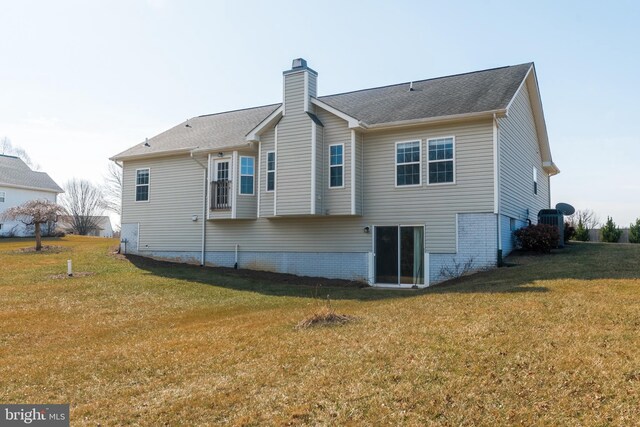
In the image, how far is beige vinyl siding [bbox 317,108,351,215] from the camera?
53.5ft

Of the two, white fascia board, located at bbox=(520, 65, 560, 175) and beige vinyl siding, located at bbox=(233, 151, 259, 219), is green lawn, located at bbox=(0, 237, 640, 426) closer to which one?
beige vinyl siding, located at bbox=(233, 151, 259, 219)

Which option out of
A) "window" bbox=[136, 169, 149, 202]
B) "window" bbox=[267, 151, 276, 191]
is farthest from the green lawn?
"window" bbox=[136, 169, 149, 202]

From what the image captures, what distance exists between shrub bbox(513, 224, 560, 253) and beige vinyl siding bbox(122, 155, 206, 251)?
12544 mm

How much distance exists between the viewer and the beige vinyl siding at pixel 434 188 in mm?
14719

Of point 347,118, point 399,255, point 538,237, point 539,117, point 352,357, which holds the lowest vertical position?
point 352,357

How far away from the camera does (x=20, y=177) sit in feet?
121

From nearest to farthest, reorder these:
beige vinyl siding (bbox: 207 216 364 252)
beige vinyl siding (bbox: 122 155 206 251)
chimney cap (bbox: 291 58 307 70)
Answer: beige vinyl siding (bbox: 207 216 364 252) < chimney cap (bbox: 291 58 307 70) < beige vinyl siding (bbox: 122 155 206 251)

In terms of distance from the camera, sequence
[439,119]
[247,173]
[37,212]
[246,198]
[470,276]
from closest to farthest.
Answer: [470,276], [439,119], [246,198], [247,173], [37,212]

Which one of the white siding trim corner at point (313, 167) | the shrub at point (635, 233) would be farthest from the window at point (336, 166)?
the shrub at point (635, 233)

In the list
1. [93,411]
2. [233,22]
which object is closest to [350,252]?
[233,22]

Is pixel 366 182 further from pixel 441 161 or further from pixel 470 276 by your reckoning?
pixel 470 276

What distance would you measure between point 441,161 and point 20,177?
3471 cm

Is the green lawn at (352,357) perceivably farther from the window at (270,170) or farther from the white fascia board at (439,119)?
the window at (270,170)

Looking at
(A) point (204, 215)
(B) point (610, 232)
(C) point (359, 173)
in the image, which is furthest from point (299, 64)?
(B) point (610, 232)
